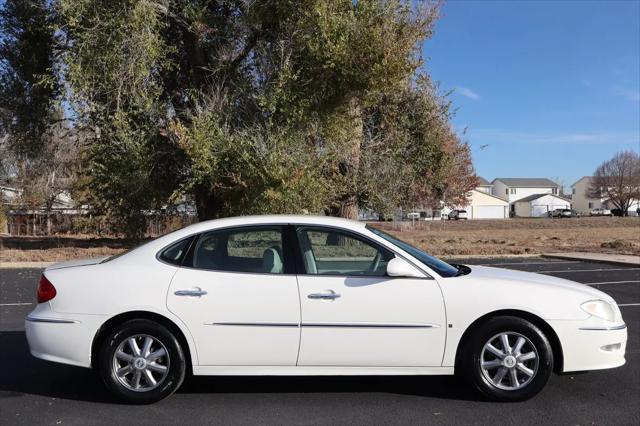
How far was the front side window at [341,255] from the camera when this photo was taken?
15.9 feet

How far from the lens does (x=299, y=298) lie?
15.2ft

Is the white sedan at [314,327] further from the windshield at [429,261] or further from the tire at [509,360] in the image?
the windshield at [429,261]

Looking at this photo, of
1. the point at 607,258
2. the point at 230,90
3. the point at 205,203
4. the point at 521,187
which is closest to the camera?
→ the point at 230,90

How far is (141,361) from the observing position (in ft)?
15.3

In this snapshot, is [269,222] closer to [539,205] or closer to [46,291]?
[46,291]

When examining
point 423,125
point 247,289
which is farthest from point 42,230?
point 247,289

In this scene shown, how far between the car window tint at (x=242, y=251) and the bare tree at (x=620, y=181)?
97680 mm

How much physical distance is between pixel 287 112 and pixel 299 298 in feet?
36.0

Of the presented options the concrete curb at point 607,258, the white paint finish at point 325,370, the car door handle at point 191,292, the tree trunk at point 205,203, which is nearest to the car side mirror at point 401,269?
the white paint finish at point 325,370

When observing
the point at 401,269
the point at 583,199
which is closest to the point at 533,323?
the point at 401,269

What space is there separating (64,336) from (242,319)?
147cm

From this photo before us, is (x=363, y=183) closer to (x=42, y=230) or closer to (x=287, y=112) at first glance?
(x=287, y=112)

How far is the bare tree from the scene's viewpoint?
297 ft

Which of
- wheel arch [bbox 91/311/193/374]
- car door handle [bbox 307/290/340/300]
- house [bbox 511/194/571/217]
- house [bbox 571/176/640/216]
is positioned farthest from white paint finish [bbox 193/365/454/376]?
house [bbox 571/176/640/216]
